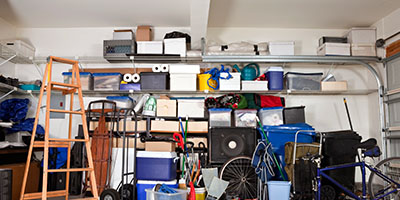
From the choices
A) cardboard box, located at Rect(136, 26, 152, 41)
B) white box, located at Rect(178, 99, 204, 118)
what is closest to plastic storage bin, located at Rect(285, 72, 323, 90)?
white box, located at Rect(178, 99, 204, 118)

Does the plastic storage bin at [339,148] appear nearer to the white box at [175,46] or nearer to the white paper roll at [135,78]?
the white box at [175,46]

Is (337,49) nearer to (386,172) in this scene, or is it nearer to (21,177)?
(386,172)

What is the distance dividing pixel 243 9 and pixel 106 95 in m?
2.90

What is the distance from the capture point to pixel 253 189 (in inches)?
177

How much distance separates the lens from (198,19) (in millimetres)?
4590

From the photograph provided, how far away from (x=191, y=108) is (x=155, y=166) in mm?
1257

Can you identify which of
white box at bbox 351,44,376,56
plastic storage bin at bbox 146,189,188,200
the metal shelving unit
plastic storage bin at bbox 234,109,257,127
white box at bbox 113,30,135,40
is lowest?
plastic storage bin at bbox 146,189,188,200

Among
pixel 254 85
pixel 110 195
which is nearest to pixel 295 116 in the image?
pixel 254 85

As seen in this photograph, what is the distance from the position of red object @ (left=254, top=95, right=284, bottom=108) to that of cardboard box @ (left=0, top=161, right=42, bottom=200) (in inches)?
145

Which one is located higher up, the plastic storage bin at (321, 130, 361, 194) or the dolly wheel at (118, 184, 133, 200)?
the plastic storage bin at (321, 130, 361, 194)

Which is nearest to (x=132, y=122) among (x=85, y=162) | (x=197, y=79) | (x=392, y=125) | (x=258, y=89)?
(x=85, y=162)

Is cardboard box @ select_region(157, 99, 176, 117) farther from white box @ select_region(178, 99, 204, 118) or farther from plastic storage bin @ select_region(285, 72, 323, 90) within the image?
plastic storage bin @ select_region(285, 72, 323, 90)

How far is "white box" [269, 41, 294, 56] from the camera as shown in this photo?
5434 mm

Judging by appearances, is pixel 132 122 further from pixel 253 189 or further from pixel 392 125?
pixel 392 125
